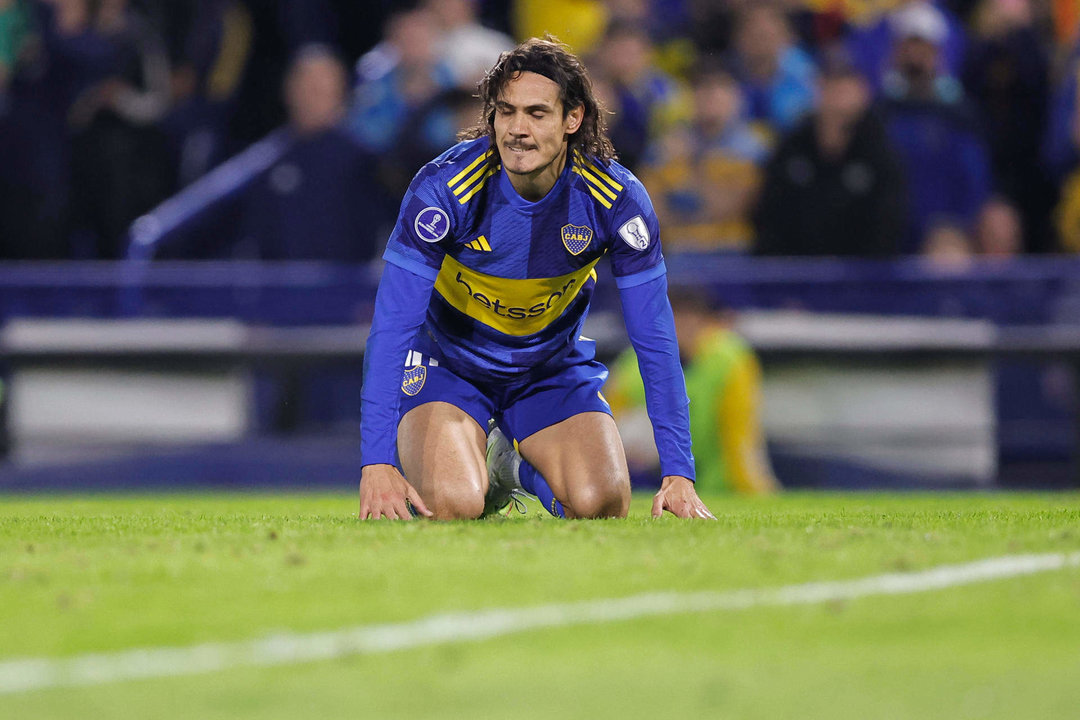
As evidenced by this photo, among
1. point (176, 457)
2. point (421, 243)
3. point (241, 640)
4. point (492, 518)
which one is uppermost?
point (421, 243)

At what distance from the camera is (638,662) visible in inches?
116

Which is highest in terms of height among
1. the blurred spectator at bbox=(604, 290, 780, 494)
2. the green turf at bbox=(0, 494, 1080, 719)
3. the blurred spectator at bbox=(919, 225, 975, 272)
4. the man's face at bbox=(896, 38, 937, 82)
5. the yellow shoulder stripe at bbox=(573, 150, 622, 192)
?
the man's face at bbox=(896, 38, 937, 82)

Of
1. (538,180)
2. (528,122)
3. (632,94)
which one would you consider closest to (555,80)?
(528,122)

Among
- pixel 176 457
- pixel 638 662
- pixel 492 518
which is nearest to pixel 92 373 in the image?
pixel 176 457

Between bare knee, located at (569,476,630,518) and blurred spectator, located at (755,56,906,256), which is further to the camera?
blurred spectator, located at (755,56,906,256)

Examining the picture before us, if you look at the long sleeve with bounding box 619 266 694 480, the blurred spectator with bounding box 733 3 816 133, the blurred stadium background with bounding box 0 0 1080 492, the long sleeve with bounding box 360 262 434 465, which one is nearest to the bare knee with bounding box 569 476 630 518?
the long sleeve with bounding box 619 266 694 480

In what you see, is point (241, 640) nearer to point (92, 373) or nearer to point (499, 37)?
point (92, 373)

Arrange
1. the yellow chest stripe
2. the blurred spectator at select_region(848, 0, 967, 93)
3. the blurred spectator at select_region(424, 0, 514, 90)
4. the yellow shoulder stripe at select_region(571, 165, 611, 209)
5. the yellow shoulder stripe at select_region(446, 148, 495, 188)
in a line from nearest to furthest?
the yellow shoulder stripe at select_region(446, 148, 495, 188) < the yellow shoulder stripe at select_region(571, 165, 611, 209) < the yellow chest stripe < the blurred spectator at select_region(424, 0, 514, 90) < the blurred spectator at select_region(848, 0, 967, 93)

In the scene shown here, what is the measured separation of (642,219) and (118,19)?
6932mm

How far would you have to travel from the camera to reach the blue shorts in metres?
5.91

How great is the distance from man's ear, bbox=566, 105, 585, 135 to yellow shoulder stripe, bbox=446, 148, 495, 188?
28 cm

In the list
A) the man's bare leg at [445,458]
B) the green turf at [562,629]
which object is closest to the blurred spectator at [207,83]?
the man's bare leg at [445,458]

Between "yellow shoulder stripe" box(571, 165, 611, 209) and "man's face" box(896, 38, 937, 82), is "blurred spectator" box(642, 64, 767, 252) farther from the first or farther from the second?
"yellow shoulder stripe" box(571, 165, 611, 209)

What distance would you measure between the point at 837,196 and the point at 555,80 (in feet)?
16.6
